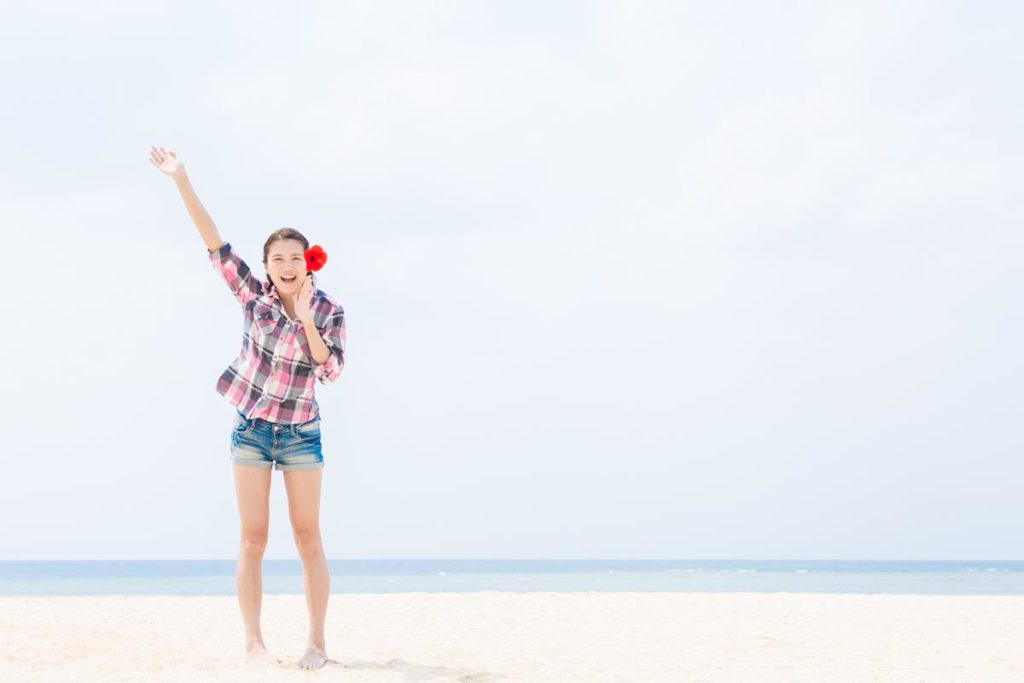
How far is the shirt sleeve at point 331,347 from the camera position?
14.4 feet

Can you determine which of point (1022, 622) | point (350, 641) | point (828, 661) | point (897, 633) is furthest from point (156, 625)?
point (1022, 622)

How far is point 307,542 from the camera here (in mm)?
4605

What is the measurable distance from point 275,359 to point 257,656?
52.2 inches

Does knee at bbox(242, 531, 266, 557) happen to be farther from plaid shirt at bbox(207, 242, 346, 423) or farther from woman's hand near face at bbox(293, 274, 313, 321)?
woman's hand near face at bbox(293, 274, 313, 321)

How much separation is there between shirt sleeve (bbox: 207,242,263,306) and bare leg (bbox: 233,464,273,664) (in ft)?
2.41

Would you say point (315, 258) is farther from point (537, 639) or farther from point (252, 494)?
point (537, 639)

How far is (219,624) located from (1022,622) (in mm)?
5812

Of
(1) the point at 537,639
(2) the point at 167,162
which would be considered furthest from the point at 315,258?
(1) the point at 537,639

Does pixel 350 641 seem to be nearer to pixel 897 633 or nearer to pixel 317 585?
pixel 317 585

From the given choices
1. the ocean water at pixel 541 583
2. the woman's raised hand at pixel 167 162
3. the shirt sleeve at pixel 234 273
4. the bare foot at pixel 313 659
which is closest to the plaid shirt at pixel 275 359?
the shirt sleeve at pixel 234 273

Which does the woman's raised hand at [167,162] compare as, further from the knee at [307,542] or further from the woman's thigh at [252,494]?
the knee at [307,542]

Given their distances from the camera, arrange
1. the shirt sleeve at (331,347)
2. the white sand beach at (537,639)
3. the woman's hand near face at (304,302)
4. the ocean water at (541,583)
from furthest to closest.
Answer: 1. the ocean water at (541,583)
2. the white sand beach at (537,639)
3. the shirt sleeve at (331,347)
4. the woman's hand near face at (304,302)

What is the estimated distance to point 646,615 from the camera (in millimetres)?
8070

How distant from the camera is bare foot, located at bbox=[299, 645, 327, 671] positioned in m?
4.53
